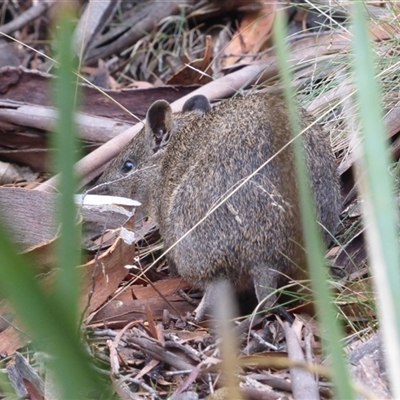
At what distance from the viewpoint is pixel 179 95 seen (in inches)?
277

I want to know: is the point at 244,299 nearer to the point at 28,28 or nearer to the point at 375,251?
the point at 375,251

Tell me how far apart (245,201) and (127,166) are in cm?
190

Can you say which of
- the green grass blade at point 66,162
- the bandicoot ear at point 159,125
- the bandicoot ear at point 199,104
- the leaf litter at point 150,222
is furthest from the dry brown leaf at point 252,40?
the green grass blade at point 66,162

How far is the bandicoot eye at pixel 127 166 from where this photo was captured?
595 centimetres

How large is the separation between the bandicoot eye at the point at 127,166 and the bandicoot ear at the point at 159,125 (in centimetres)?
21

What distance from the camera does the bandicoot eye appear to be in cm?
595

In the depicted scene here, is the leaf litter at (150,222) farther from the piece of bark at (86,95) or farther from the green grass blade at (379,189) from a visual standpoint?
the green grass blade at (379,189)

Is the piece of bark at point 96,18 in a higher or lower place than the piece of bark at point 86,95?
higher

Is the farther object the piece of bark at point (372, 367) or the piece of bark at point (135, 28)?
the piece of bark at point (135, 28)

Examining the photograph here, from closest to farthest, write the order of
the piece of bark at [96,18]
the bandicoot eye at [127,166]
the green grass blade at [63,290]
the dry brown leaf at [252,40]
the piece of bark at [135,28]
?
the green grass blade at [63,290] < the bandicoot eye at [127,166] < the dry brown leaf at [252,40] < the piece of bark at [96,18] < the piece of bark at [135,28]

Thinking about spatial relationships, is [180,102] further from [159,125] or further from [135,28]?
[135,28]

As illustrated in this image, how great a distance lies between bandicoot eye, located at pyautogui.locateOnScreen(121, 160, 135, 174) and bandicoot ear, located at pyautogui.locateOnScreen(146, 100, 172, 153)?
212 mm

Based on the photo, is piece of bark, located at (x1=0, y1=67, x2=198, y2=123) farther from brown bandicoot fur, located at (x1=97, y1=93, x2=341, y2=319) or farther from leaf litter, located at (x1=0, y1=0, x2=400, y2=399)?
brown bandicoot fur, located at (x1=97, y1=93, x2=341, y2=319)

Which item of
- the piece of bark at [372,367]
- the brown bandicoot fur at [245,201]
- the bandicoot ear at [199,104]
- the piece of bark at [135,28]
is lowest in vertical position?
the piece of bark at [372,367]
